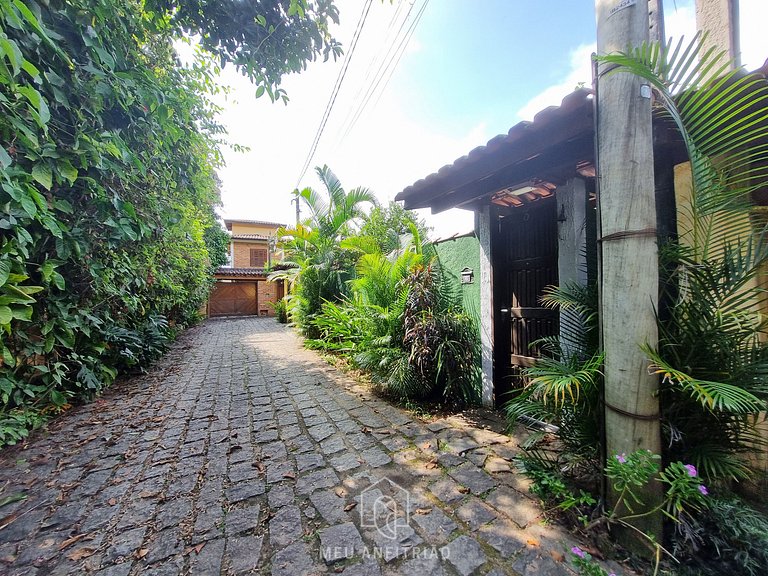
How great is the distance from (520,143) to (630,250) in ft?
3.59

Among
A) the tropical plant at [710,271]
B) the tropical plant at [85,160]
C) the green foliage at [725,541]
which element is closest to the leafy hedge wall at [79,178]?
the tropical plant at [85,160]

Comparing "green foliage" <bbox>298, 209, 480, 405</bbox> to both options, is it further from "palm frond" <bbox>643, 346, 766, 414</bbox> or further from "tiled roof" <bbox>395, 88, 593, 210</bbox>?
"palm frond" <bbox>643, 346, 766, 414</bbox>

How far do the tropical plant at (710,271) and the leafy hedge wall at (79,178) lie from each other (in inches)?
118

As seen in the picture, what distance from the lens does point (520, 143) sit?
2049 millimetres

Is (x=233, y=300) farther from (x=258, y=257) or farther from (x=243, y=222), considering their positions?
(x=243, y=222)

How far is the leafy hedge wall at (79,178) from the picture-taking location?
77.1 inches

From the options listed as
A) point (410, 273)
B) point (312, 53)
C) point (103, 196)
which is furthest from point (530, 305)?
point (103, 196)

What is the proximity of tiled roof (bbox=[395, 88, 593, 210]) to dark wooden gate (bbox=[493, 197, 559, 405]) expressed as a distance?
830 millimetres

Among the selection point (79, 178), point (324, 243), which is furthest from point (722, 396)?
point (324, 243)

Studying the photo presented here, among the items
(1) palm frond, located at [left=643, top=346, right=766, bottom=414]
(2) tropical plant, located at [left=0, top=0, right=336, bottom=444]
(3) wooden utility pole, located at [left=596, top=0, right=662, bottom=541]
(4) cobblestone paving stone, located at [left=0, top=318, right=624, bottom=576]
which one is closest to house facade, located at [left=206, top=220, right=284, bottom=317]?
(2) tropical plant, located at [left=0, top=0, right=336, bottom=444]

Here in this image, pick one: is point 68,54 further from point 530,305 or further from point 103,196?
point 530,305

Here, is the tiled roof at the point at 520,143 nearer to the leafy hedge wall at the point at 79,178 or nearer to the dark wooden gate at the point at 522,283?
the dark wooden gate at the point at 522,283

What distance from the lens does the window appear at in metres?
20.8

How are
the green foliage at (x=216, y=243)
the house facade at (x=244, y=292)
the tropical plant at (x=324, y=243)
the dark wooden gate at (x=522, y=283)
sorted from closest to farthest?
the dark wooden gate at (x=522, y=283) → the tropical plant at (x=324, y=243) → the green foliage at (x=216, y=243) → the house facade at (x=244, y=292)
